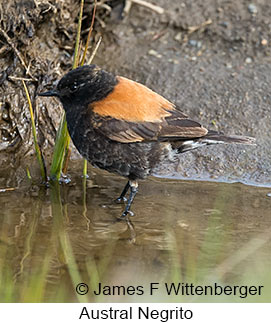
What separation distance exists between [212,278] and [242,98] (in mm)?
3392

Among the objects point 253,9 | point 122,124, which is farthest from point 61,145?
point 253,9

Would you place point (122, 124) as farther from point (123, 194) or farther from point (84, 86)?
point (123, 194)

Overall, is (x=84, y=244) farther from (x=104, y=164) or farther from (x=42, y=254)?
(x=104, y=164)

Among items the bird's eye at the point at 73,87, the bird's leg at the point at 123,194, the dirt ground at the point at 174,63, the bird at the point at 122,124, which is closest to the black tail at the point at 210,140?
the bird at the point at 122,124

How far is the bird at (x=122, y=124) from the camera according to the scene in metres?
5.92

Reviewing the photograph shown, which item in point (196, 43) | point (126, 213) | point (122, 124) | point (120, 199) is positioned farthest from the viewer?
point (196, 43)

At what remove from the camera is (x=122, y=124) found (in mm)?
5898

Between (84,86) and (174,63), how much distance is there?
8.03 feet

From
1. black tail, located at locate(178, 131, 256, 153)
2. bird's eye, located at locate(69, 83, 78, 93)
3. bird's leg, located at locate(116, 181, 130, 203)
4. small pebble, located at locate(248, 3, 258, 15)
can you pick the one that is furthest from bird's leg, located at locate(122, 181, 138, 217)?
small pebble, located at locate(248, 3, 258, 15)

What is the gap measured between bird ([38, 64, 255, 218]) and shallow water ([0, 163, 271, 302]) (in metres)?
0.51

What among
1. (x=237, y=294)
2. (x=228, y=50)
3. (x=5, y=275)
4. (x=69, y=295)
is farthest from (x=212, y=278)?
(x=228, y=50)

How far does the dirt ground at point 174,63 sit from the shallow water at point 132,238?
0.55 metres

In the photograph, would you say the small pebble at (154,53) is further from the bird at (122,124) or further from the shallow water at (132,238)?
the bird at (122,124)

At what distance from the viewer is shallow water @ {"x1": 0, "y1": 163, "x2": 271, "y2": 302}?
4.80 metres
